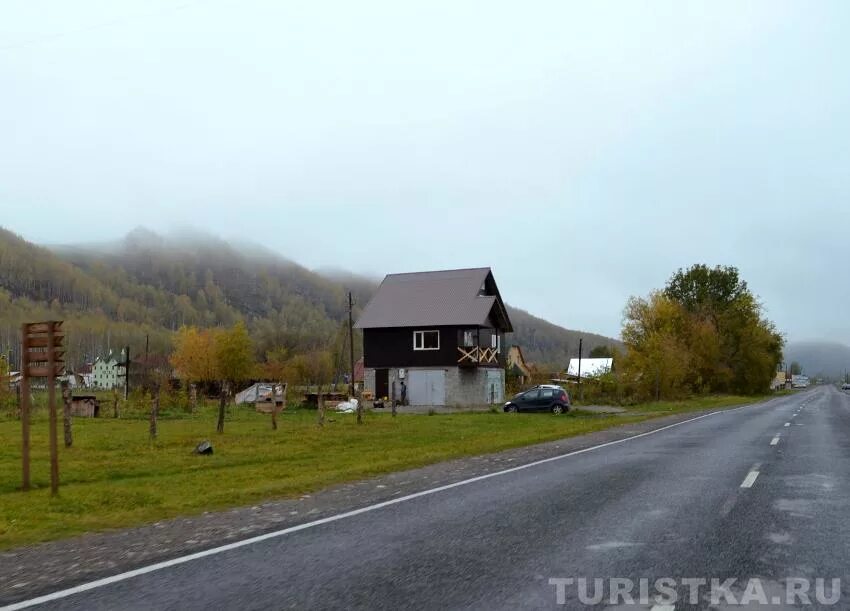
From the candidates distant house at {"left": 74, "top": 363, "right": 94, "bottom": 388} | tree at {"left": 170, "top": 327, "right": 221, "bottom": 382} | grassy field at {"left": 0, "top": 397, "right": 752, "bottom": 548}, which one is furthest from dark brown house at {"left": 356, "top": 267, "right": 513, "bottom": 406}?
distant house at {"left": 74, "top": 363, "right": 94, "bottom": 388}

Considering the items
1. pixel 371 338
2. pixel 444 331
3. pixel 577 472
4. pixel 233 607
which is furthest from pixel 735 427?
pixel 371 338

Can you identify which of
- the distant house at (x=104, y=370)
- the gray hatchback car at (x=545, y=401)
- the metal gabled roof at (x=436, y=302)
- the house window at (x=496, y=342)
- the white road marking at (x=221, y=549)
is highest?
the metal gabled roof at (x=436, y=302)

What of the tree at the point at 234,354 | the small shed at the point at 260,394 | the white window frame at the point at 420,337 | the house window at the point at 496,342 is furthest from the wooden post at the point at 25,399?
the tree at the point at 234,354

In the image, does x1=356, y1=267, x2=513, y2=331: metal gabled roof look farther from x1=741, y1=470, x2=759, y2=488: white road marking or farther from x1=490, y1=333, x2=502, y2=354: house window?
x1=741, y1=470, x2=759, y2=488: white road marking

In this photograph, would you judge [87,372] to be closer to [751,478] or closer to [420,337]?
[420,337]

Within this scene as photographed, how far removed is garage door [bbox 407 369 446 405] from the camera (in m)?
53.4

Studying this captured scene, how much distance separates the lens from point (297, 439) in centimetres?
2225

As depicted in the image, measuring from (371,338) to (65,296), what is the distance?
16225 cm

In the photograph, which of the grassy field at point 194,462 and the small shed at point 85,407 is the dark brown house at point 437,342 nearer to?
the grassy field at point 194,462

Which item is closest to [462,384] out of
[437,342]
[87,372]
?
[437,342]

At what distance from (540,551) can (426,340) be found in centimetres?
4735

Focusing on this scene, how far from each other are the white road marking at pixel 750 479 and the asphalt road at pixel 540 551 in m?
0.04

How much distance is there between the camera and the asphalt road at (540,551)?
573 cm

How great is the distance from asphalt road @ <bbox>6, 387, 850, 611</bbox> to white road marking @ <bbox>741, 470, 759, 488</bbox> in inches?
1.5
